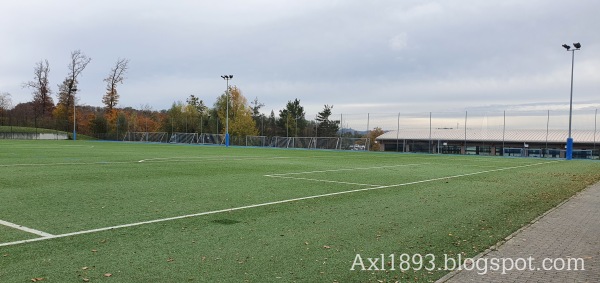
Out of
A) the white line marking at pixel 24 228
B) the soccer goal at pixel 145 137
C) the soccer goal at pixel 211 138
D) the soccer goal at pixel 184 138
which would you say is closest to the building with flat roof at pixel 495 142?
the soccer goal at pixel 211 138

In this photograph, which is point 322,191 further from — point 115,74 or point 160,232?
point 115,74

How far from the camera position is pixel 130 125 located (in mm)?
80250

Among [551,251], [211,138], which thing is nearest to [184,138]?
[211,138]

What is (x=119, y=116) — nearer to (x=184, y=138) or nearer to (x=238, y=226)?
(x=184, y=138)

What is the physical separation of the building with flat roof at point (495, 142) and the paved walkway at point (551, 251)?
40235mm

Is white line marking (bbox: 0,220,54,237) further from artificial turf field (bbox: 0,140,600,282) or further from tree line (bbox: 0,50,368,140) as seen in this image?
tree line (bbox: 0,50,368,140)

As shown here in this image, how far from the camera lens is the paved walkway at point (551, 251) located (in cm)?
477

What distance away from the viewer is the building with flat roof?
4609 cm

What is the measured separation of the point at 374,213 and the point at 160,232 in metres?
3.93

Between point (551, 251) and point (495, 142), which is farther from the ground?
point (495, 142)

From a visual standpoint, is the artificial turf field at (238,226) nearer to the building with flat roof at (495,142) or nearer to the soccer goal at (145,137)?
the building with flat roof at (495,142)

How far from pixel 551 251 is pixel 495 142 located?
46821mm

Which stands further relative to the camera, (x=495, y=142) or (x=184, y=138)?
Result: (x=184, y=138)

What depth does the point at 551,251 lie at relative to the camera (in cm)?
586
